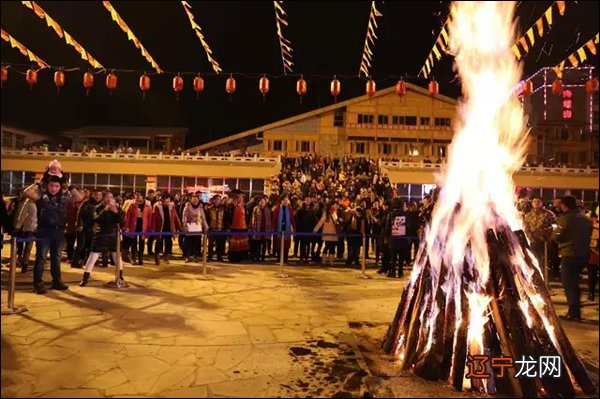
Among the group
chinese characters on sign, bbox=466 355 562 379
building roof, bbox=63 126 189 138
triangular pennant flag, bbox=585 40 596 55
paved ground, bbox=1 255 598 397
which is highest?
building roof, bbox=63 126 189 138

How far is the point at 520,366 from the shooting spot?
13.6 feet

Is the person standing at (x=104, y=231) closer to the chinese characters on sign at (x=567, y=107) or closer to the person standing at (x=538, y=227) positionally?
the person standing at (x=538, y=227)

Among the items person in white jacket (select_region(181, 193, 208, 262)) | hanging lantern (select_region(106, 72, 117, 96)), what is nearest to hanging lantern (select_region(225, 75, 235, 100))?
hanging lantern (select_region(106, 72, 117, 96))

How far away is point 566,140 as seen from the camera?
119 ft

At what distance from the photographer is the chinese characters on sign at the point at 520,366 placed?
4.15 meters

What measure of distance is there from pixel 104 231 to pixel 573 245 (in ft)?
26.2

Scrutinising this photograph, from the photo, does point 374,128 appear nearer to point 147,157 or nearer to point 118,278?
point 147,157

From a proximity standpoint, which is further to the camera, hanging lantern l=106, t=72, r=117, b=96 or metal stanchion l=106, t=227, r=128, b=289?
hanging lantern l=106, t=72, r=117, b=96

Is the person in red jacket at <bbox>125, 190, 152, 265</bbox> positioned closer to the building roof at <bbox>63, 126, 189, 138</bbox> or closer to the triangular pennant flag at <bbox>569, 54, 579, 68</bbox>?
the triangular pennant flag at <bbox>569, 54, 579, 68</bbox>

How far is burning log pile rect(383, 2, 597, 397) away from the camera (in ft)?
14.2

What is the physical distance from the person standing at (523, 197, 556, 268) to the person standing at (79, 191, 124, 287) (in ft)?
27.8

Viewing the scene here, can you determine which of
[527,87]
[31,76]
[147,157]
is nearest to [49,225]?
[31,76]

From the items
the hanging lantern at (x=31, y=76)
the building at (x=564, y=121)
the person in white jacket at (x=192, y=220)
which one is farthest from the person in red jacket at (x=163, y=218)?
the building at (x=564, y=121)

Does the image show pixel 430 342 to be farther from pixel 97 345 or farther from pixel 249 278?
pixel 249 278
